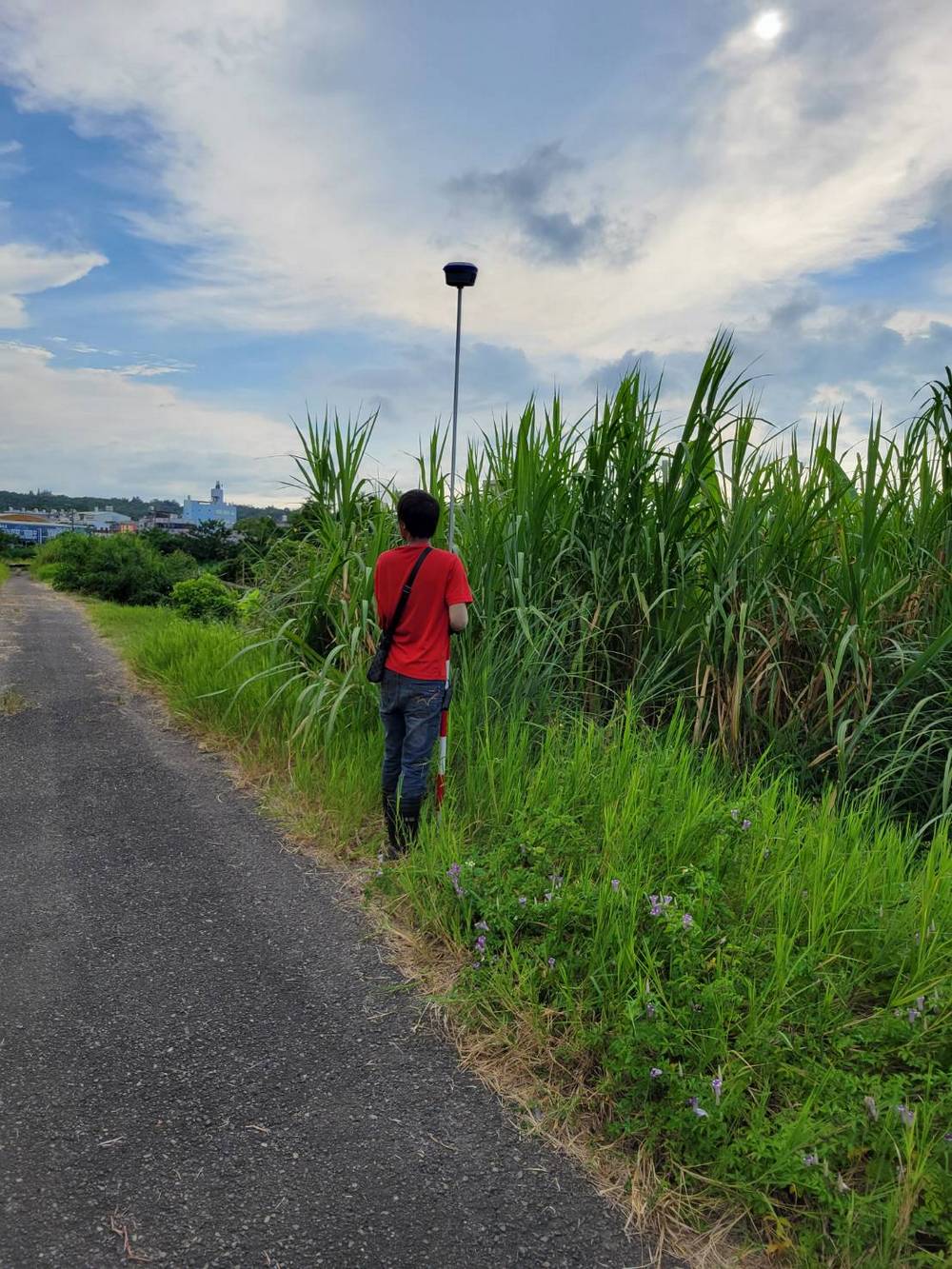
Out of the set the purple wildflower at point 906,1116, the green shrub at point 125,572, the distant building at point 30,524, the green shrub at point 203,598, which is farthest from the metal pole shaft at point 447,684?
the distant building at point 30,524

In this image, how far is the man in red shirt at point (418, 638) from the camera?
3689mm

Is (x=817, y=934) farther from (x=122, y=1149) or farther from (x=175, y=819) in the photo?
(x=175, y=819)

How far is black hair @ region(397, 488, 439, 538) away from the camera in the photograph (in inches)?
146

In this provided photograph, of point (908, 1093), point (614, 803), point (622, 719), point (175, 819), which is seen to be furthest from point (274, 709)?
point (908, 1093)

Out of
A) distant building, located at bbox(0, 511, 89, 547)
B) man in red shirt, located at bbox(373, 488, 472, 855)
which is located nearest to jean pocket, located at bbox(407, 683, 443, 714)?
man in red shirt, located at bbox(373, 488, 472, 855)

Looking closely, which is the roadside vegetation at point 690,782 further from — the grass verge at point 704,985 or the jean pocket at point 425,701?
the jean pocket at point 425,701

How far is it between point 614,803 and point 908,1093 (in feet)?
4.46

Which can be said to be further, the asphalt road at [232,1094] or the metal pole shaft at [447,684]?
the metal pole shaft at [447,684]

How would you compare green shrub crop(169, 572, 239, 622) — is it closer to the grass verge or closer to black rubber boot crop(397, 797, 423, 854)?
black rubber boot crop(397, 797, 423, 854)

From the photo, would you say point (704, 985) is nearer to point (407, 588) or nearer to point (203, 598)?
point (407, 588)

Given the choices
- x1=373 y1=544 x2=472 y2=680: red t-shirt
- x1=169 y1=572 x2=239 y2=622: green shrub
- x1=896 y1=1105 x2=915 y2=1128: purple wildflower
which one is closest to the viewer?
x1=896 y1=1105 x2=915 y2=1128: purple wildflower

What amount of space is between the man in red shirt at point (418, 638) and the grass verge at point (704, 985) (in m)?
0.25

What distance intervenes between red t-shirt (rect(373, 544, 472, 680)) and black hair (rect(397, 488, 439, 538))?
0.34 ft

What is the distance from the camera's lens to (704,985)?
225 cm
